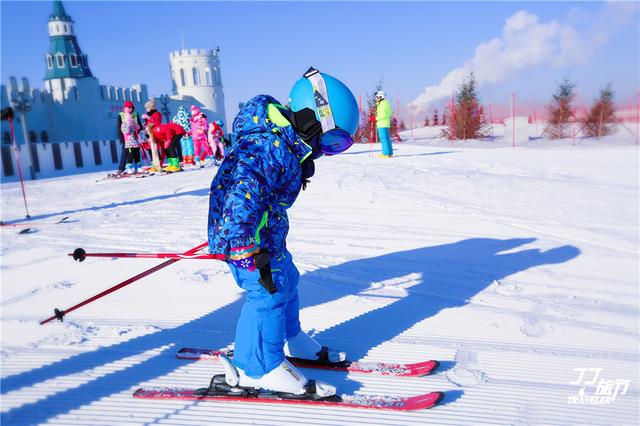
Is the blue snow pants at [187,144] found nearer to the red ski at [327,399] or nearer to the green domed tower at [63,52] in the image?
the red ski at [327,399]

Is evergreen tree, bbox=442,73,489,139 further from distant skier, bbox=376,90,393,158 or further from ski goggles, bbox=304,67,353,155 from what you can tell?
ski goggles, bbox=304,67,353,155

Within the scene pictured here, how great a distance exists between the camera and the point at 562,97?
74.1ft

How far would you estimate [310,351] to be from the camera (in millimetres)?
2326

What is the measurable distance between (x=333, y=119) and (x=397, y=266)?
7.67 feet

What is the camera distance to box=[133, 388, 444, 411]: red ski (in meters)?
1.96

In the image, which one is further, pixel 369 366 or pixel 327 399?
pixel 369 366

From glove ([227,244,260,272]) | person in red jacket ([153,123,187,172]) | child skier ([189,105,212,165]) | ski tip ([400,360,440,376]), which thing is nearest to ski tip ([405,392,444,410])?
ski tip ([400,360,440,376])

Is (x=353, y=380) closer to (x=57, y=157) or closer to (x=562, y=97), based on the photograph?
(x=57, y=157)

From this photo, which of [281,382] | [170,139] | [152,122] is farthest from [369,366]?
[170,139]

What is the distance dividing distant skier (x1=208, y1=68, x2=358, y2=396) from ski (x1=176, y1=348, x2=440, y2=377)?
0.31 meters

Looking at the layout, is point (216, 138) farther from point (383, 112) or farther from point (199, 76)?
point (199, 76)

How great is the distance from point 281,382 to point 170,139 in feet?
37.1

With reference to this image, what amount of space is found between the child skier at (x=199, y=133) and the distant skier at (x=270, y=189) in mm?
12366

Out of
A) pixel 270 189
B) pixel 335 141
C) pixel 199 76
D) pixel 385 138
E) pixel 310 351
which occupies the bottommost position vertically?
pixel 310 351
